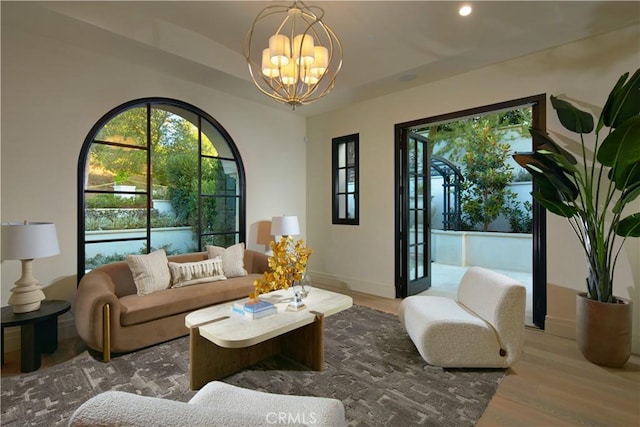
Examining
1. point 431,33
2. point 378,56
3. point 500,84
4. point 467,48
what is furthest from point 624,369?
point 378,56

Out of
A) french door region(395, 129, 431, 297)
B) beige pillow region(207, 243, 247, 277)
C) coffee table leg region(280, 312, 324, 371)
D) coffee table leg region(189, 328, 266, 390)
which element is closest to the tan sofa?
beige pillow region(207, 243, 247, 277)

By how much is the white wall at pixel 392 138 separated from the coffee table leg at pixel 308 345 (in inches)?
85.0

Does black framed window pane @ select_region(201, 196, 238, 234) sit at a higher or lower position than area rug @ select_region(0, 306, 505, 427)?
higher

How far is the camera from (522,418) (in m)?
1.88

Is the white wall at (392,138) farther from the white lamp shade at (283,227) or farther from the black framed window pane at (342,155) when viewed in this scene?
the white lamp shade at (283,227)

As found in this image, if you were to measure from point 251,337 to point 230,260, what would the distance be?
1.95 metres

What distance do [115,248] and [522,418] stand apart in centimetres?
399

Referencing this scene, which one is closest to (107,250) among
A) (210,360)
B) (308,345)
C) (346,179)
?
(210,360)

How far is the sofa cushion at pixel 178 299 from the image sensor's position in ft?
8.73

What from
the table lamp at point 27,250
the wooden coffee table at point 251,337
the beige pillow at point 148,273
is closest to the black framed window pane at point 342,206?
the wooden coffee table at point 251,337

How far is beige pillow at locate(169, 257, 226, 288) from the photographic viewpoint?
10.7 feet

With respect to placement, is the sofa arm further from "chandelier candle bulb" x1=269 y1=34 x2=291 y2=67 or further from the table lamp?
"chandelier candle bulb" x1=269 y1=34 x2=291 y2=67

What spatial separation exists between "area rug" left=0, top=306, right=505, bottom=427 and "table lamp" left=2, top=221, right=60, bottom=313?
57 centimetres

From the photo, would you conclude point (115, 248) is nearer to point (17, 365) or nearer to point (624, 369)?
point (17, 365)
